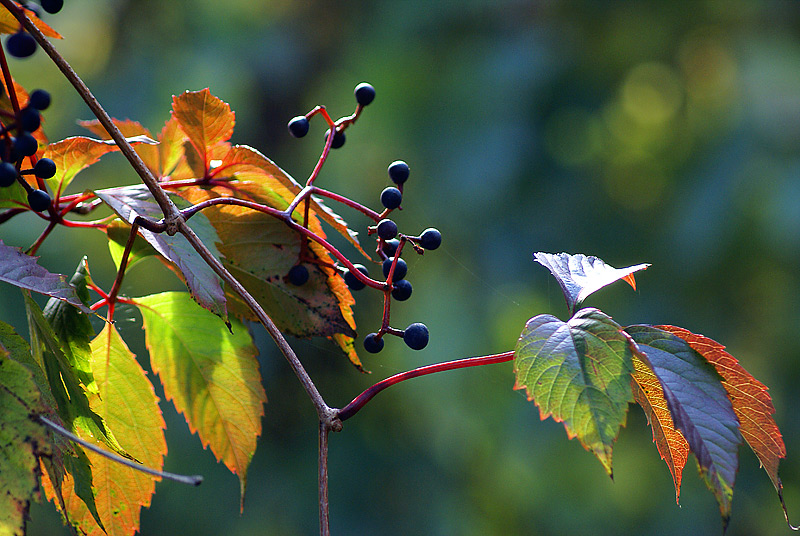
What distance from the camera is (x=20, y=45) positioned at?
0.36 meters

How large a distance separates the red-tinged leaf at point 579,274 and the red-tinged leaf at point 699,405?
41 millimetres

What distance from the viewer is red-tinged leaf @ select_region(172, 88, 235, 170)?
0.51m

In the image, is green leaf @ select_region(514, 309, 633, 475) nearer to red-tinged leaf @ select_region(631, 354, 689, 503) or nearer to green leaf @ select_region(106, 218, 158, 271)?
red-tinged leaf @ select_region(631, 354, 689, 503)

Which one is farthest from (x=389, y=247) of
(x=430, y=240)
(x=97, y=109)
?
(x=97, y=109)

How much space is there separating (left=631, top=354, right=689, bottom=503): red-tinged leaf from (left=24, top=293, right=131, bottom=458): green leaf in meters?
0.32

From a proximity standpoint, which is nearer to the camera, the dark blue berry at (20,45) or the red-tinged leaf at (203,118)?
the dark blue berry at (20,45)

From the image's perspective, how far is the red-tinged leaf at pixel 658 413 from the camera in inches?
16.1

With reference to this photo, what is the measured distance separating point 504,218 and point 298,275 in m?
2.44

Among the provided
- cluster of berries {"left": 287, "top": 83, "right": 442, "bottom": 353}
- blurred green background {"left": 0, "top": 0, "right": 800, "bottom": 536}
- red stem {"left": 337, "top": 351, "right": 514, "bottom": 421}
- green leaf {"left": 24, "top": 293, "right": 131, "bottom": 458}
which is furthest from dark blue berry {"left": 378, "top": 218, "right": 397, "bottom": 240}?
blurred green background {"left": 0, "top": 0, "right": 800, "bottom": 536}

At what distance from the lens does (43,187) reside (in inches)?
18.3

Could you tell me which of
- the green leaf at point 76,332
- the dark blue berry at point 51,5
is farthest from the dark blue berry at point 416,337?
the dark blue berry at point 51,5

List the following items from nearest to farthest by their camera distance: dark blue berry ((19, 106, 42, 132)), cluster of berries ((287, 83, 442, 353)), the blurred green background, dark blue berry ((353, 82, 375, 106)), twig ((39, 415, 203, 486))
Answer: twig ((39, 415, 203, 486)), dark blue berry ((19, 106, 42, 132)), cluster of berries ((287, 83, 442, 353)), dark blue berry ((353, 82, 375, 106)), the blurred green background

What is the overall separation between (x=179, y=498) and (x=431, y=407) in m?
1.27

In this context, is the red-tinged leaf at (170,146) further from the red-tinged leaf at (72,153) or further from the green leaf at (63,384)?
the green leaf at (63,384)
